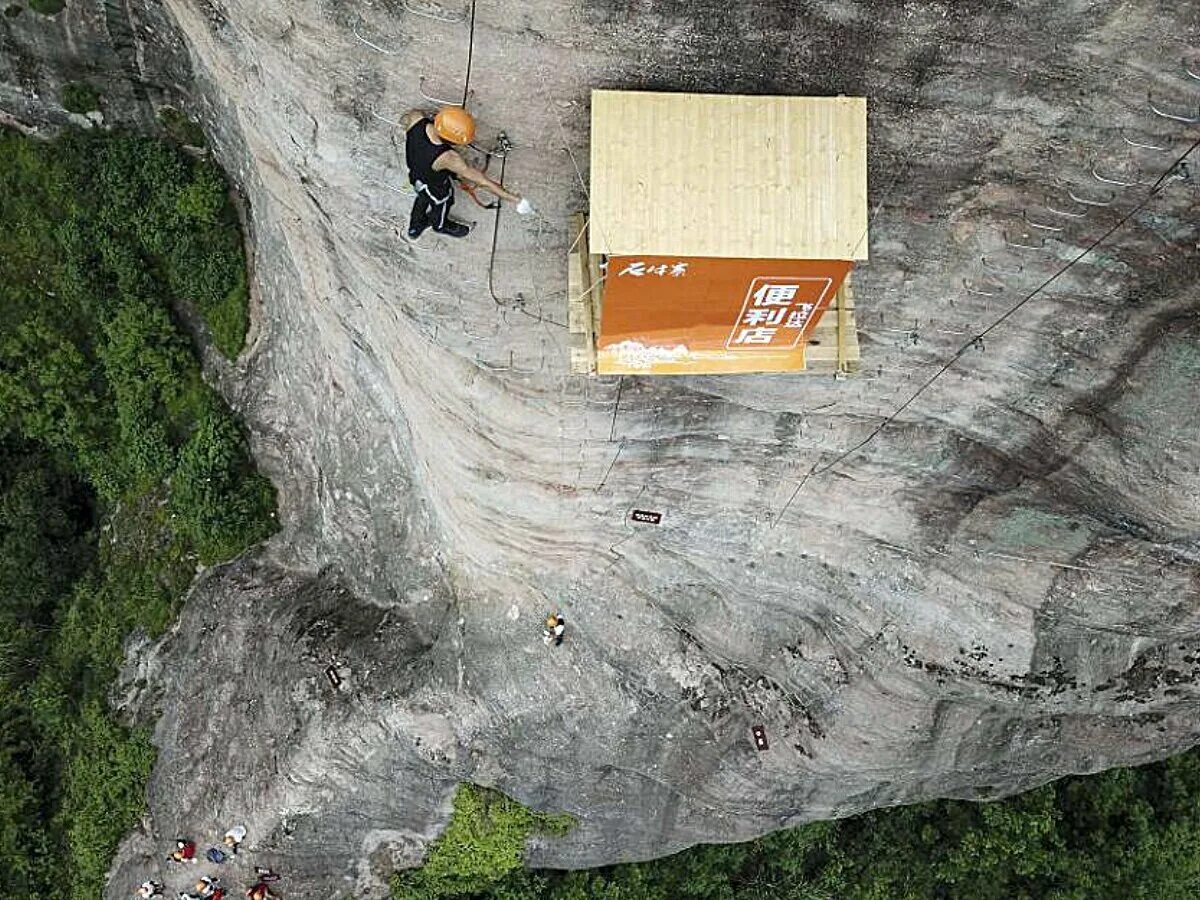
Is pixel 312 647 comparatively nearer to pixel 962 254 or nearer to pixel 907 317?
pixel 907 317

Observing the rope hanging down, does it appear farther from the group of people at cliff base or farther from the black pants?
the group of people at cliff base

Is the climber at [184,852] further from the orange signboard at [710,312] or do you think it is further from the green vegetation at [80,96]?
the green vegetation at [80,96]

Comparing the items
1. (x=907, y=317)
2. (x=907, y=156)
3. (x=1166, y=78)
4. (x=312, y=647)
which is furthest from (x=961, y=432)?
(x=312, y=647)

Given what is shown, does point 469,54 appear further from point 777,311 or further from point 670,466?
point 670,466

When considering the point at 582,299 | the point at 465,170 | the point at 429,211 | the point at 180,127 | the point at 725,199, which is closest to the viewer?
the point at 725,199

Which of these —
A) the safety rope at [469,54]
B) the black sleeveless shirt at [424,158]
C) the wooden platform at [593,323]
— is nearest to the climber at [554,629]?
the wooden platform at [593,323]

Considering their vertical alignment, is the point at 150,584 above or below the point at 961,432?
below

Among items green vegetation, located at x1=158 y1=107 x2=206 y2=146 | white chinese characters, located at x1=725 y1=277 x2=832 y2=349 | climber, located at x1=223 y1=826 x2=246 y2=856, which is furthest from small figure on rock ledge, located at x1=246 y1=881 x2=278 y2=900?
green vegetation, located at x1=158 y1=107 x2=206 y2=146

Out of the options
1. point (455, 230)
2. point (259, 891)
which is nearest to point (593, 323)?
point (455, 230)
